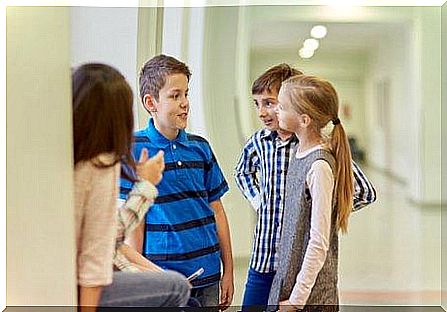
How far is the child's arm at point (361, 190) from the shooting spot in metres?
1.73

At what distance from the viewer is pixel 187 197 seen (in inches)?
67.0

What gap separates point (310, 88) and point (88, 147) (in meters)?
0.56

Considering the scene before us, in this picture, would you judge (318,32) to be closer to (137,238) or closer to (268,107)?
(268,107)

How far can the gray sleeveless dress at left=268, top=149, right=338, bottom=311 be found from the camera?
1.70 meters

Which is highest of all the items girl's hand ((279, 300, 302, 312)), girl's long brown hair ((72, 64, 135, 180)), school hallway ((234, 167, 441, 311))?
girl's long brown hair ((72, 64, 135, 180))

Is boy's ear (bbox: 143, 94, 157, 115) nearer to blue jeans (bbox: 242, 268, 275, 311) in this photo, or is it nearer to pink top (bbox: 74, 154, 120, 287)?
pink top (bbox: 74, 154, 120, 287)

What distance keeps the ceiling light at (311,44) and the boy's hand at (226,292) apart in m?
0.60

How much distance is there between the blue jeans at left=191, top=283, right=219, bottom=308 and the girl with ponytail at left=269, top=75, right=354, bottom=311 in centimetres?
15

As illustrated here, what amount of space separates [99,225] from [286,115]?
52 centimetres

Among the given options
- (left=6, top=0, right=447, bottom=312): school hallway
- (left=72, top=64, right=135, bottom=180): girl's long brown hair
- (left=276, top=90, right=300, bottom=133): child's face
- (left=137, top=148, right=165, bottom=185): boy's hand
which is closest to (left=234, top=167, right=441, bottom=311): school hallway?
(left=6, top=0, right=447, bottom=312): school hallway

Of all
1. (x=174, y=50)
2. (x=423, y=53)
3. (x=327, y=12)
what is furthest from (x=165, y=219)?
(x=423, y=53)

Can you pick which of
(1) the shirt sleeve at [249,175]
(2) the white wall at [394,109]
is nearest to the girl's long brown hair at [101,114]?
(1) the shirt sleeve at [249,175]

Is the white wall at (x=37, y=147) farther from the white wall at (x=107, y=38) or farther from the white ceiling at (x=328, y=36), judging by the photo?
the white ceiling at (x=328, y=36)

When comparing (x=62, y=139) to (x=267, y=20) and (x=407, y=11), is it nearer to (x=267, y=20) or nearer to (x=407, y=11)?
(x=267, y=20)
